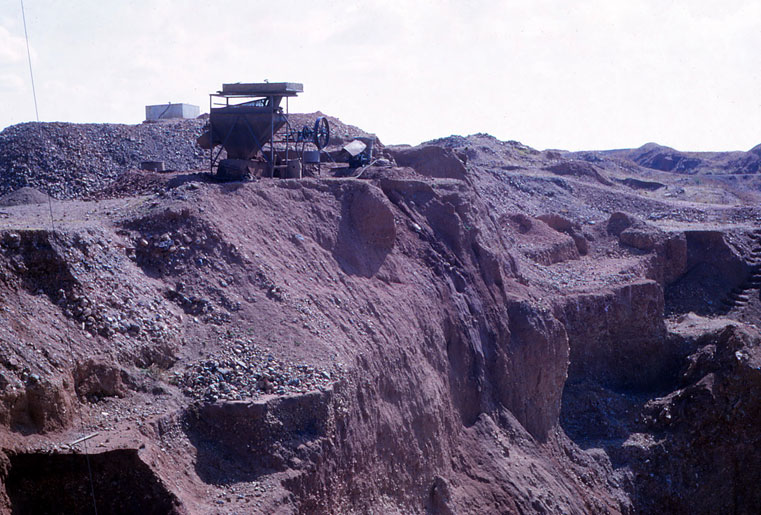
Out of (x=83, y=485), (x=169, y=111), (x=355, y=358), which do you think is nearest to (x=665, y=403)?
(x=355, y=358)

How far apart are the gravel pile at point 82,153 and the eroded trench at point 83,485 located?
18.1 metres

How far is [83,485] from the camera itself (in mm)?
8469

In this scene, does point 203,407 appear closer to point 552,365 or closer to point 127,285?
point 127,285

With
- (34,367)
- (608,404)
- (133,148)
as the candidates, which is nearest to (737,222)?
(608,404)

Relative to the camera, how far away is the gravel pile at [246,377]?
1027 cm

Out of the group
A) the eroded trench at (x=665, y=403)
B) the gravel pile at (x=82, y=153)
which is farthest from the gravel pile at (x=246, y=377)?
the gravel pile at (x=82, y=153)

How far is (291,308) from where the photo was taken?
1254 centimetres

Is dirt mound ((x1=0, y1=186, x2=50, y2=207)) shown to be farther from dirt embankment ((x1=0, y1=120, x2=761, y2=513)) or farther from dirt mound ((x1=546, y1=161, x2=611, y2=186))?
dirt mound ((x1=546, y1=161, x2=611, y2=186))

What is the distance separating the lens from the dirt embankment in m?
9.31

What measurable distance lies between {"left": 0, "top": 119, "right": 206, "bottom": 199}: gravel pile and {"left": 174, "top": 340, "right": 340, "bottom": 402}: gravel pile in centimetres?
1640

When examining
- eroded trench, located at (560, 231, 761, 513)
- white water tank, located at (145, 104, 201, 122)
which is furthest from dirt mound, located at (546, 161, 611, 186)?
eroded trench, located at (560, 231, 761, 513)

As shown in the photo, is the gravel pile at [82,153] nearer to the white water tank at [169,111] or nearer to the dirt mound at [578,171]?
the white water tank at [169,111]

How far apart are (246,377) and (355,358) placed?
2367 millimetres

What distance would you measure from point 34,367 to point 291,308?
4491 mm
